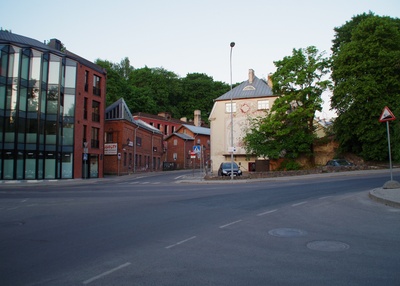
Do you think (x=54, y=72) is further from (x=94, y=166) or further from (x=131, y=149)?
(x=131, y=149)

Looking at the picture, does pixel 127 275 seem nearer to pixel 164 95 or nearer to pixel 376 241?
pixel 376 241

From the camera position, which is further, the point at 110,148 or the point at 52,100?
the point at 110,148

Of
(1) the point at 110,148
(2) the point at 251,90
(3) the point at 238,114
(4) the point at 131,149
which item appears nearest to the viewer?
(1) the point at 110,148

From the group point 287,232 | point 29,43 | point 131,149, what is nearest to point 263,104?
point 131,149

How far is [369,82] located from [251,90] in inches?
734

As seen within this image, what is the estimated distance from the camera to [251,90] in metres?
52.0

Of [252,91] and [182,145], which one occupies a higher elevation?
[252,91]

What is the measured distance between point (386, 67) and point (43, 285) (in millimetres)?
39011

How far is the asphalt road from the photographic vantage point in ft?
17.3

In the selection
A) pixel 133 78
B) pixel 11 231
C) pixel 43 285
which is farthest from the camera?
pixel 133 78

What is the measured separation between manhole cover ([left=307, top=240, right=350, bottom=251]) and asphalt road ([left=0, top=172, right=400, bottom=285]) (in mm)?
19

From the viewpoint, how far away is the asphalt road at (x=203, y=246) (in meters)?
5.26

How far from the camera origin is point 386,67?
3631 centimetres

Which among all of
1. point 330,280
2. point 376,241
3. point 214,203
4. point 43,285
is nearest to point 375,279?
point 330,280
